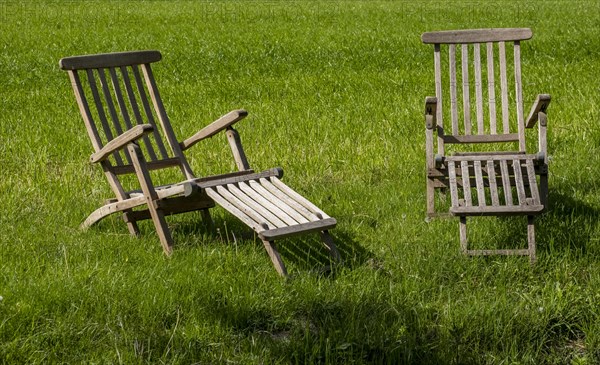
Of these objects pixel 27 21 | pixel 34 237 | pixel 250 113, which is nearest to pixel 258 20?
pixel 27 21

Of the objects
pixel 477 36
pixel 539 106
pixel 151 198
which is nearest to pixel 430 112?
pixel 539 106

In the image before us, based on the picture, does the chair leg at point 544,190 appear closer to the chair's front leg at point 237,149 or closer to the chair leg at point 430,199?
the chair leg at point 430,199

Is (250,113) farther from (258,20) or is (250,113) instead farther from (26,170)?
(258,20)

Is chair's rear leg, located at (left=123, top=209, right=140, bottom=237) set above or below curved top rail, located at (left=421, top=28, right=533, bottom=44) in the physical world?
below

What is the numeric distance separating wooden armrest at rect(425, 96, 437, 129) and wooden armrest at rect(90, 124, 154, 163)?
1839 mm

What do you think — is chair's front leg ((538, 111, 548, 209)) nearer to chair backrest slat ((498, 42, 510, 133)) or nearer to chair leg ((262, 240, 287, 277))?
chair backrest slat ((498, 42, 510, 133))

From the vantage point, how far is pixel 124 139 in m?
5.51

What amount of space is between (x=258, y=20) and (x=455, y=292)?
658 inches

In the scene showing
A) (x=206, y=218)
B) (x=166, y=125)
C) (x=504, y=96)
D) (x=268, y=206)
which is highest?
(x=166, y=125)

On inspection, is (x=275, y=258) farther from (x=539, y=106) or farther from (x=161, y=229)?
(x=539, y=106)

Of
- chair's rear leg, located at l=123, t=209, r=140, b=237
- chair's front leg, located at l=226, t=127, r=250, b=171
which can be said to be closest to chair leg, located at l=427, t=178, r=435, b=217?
chair's front leg, located at l=226, t=127, r=250, b=171

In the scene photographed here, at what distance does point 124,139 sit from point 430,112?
6.76ft

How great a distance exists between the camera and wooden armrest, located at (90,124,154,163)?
17.6ft

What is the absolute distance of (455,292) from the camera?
16.6 feet
